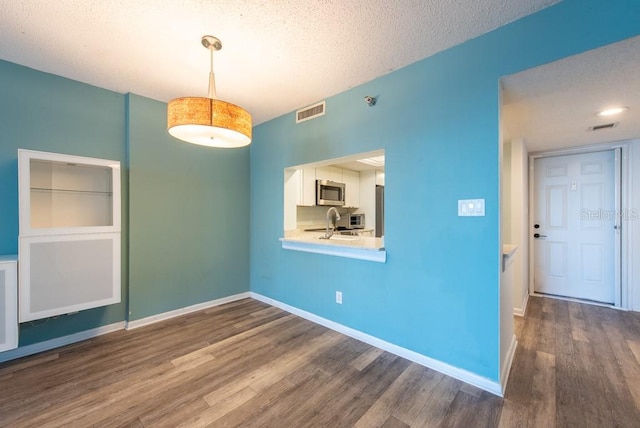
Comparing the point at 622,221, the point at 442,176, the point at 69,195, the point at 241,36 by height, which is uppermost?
the point at 241,36

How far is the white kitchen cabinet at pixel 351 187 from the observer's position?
5176mm

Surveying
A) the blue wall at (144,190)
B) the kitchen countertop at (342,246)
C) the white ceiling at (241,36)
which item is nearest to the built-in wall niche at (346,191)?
the kitchen countertop at (342,246)

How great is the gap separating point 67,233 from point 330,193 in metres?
3.42

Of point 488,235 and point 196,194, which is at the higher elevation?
point 196,194

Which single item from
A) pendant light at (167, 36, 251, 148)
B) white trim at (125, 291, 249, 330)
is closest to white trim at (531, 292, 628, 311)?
white trim at (125, 291, 249, 330)

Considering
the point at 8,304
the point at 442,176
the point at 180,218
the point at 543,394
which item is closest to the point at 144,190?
the point at 180,218

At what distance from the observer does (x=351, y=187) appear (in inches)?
210

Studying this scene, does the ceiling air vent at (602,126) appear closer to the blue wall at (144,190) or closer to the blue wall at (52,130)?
the blue wall at (144,190)

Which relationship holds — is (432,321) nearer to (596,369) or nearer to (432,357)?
(432,357)

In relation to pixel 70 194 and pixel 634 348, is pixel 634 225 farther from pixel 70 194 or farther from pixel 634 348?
pixel 70 194

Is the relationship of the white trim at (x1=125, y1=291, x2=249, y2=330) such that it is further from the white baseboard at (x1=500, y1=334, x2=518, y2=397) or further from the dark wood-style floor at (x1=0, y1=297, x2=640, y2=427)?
the white baseboard at (x1=500, y1=334, x2=518, y2=397)

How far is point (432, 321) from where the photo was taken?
2182mm

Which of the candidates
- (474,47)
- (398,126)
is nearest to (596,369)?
(398,126)

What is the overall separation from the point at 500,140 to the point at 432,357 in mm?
1762
